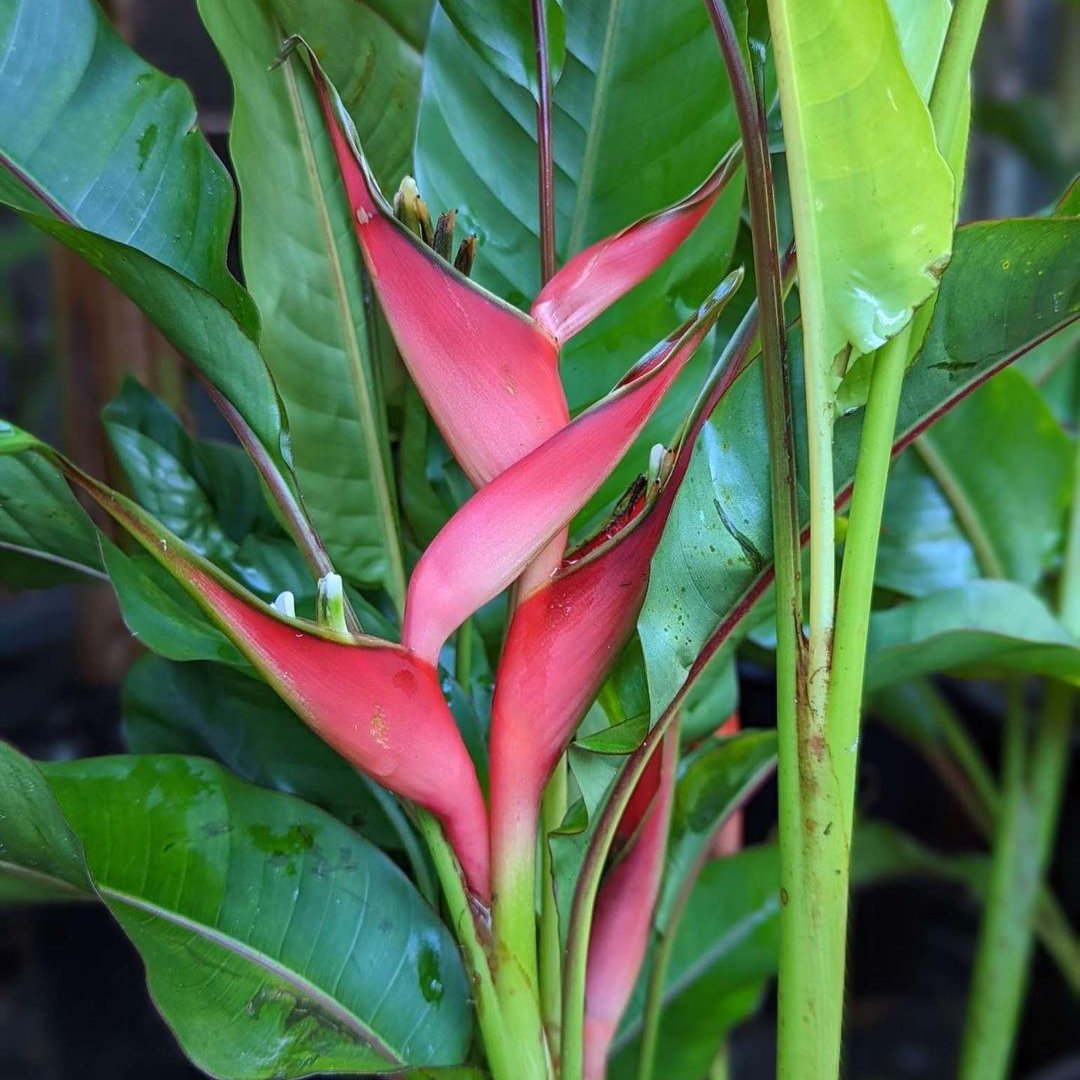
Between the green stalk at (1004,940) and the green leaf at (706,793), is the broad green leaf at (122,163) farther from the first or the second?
the green stalk at (1004,940)

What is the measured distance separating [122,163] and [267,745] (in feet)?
0.88

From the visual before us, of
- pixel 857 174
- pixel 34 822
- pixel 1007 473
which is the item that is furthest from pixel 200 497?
pixel 1007 473

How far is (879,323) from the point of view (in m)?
0.34

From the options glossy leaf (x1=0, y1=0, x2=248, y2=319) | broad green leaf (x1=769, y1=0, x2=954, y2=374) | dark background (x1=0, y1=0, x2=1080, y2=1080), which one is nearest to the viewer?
broad green leaf (x1=769, y1=0, x2=954, y2=374)

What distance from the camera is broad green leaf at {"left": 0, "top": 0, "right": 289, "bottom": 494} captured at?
0.41m

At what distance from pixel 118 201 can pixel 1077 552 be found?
1.82ft

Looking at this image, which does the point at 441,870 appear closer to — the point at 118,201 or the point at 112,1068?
the point at 118,201

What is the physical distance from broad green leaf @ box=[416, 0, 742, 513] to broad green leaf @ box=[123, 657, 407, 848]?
18cm

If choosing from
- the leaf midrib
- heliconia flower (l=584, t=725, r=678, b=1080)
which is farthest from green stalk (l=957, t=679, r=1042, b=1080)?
the leaf midrib

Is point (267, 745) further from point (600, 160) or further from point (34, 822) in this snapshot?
point (600, 160)

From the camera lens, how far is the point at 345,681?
1.16 feet

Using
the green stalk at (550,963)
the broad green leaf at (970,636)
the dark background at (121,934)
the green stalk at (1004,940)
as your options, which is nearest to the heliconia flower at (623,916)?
the green stalk at (550,963)

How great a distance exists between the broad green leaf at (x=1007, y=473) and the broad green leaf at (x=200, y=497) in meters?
0.35

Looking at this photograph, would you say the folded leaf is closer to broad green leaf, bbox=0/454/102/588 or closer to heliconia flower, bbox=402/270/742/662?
heliconia flower, bbox=402/270/742/662
